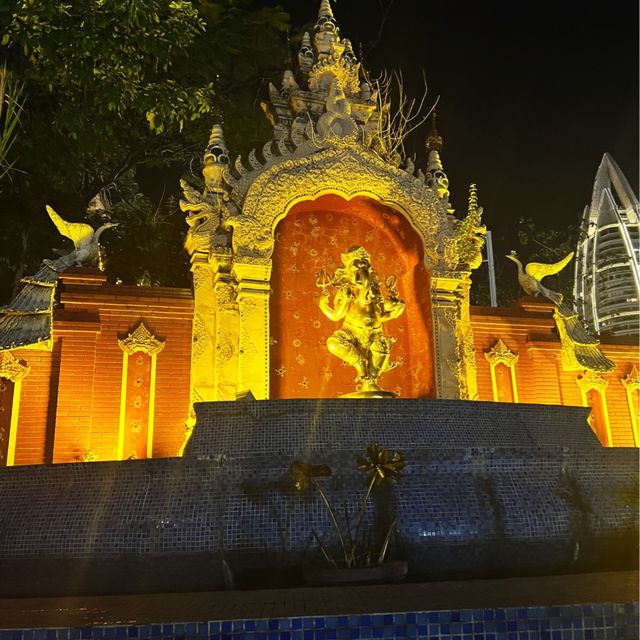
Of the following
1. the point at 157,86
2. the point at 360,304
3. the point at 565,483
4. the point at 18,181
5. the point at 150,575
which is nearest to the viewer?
the point at 150,575

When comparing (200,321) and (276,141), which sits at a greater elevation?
(276,141)

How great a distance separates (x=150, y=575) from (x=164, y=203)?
1213 cm

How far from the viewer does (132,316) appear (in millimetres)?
9078

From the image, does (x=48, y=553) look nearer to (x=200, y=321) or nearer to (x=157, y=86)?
(x=200, y=321)

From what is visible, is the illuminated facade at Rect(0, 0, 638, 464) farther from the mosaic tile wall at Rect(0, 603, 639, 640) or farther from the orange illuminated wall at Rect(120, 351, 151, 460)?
the mosaic tile wall at Rect(0, 603, 639, 640)

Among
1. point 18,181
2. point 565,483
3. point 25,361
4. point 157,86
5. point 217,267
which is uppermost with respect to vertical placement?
point 157,86

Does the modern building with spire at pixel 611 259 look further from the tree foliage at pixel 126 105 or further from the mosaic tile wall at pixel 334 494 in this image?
the mosaic tile wall at pixel 334 494

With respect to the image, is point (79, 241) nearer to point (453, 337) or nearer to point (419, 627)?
point (453, 337)

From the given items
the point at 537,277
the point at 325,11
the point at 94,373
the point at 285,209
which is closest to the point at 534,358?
the point at 537,277

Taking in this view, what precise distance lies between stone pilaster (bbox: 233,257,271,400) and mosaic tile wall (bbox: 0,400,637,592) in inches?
120

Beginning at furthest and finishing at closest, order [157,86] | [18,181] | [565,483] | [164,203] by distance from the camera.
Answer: [164,203] < [18,181] < [157,86] < [565,483]

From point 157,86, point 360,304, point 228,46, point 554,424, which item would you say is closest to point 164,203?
point 228,46

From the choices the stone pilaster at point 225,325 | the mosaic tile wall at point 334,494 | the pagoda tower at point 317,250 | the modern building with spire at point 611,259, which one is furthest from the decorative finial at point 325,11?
the modern building with spire at point 611,259

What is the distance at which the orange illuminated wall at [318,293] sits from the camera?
31.0 ft
